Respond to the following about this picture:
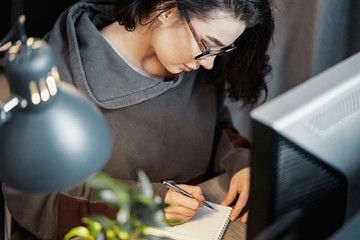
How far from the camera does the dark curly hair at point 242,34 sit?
3.66ft

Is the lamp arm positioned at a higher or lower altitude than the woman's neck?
higher

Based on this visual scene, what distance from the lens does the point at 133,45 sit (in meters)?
1.26

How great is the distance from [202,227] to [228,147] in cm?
44

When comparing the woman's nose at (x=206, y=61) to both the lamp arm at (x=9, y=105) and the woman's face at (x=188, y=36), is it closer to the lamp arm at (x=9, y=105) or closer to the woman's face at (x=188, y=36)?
the woman's face at (x=188, y=36)

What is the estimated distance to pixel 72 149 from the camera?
51 centimetres

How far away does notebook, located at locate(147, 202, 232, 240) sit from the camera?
39.6 inches

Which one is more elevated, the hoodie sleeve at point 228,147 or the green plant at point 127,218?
the green plant at point 127,218

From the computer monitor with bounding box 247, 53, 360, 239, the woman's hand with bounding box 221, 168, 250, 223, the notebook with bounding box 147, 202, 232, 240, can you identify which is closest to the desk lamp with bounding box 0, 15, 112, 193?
the computer monitor with bounding box 247, 53, 360, 239

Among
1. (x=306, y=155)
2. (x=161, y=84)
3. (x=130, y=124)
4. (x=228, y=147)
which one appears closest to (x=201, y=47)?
(x=161, y=84)

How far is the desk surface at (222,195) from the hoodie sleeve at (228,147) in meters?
0.05

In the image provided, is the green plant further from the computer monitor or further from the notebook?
the computer monitor

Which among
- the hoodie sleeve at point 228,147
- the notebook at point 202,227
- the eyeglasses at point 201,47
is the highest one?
the eyeglasses at point 201,47

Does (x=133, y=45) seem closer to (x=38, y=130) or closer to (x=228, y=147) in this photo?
(x=228, y=147)

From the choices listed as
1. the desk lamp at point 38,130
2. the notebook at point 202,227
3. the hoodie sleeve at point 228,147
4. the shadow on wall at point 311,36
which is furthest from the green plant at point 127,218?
the shadow on wall at point 311,36
